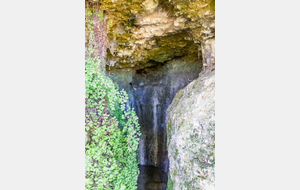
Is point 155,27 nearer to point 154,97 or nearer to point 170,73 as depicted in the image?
point 170,73

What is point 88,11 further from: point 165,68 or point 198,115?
point 165,68

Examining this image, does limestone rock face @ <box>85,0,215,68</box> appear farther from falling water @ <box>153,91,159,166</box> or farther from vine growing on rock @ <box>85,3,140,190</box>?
falling water @ <box>153,91,159,166</box>

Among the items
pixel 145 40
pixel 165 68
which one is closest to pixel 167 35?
pixel 145 40

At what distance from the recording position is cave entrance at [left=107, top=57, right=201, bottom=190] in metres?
5.35

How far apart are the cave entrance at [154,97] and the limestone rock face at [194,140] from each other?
2.26 m

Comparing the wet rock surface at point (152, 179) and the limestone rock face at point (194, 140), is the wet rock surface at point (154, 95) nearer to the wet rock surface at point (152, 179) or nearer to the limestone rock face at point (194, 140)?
the wet rock surface at point (152, 179)

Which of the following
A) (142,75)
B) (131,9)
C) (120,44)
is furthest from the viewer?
(142,75)

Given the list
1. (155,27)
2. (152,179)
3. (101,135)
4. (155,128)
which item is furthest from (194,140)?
(155,128)

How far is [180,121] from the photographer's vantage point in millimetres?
2861

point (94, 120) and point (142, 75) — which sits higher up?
point (142, 75)

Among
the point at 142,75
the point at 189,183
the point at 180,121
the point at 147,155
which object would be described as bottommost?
the point at 147,155

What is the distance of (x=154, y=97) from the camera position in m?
5.82

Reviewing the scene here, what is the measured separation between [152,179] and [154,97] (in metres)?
2.34

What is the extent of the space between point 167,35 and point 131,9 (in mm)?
1183
